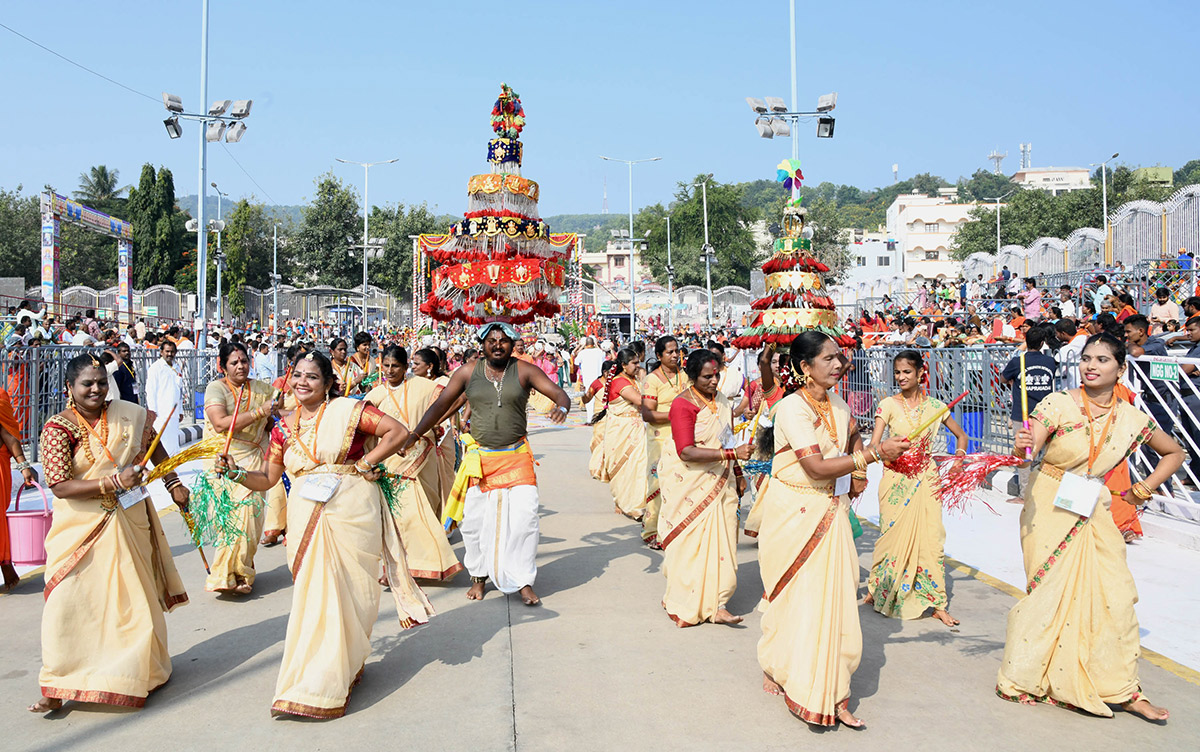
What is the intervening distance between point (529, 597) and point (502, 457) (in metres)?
0.97

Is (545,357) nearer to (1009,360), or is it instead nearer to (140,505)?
(1009,360)

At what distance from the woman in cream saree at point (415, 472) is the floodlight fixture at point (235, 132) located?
14999 millimetres

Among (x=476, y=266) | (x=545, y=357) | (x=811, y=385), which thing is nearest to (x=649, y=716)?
(x=811, y=385)

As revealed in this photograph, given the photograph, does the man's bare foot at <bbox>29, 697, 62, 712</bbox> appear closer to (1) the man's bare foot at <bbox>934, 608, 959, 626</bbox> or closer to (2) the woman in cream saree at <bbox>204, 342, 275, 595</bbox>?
(2) the woman in cream saree at <bbox>204, 342, 275, 595</bbox>

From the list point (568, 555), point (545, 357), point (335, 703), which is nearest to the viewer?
point (335, 703)

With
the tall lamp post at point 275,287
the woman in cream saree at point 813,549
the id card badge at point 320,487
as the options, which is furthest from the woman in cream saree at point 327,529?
the tall lamp post at point 275,287

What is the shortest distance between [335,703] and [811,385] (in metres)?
2.74

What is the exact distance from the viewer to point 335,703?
4480 mm

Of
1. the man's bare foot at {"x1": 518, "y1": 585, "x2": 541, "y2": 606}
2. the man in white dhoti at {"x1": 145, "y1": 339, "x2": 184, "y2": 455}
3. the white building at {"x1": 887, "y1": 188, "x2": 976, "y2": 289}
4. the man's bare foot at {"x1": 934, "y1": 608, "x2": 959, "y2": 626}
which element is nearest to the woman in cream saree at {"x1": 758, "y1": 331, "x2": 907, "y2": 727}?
the man's bare foot at {"x1": 934, "y1": 608, "x2": 959, "y2": 626}

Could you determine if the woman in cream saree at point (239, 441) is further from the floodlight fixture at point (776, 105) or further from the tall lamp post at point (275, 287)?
the tall lamp post at point (275, 287)

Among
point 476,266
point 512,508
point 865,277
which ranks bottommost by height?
point 512,508

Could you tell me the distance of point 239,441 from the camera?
23.6 ft

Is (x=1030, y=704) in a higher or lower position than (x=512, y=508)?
lower

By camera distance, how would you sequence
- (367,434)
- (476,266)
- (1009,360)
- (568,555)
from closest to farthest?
(367,434), (568,555), (476,266), (1009,360)
